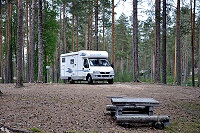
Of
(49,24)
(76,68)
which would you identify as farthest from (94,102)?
(49,24)

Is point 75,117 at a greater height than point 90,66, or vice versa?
point 90,66

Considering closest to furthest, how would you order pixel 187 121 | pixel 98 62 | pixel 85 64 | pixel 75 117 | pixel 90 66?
pixel 75 117
pixel 187 121
pixel 90 66
pixel 85 64
pixel 98 62

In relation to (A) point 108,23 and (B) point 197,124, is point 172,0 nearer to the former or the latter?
(A) point 108,23

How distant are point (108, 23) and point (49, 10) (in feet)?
22.2

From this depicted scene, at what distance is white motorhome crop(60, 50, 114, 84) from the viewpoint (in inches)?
747

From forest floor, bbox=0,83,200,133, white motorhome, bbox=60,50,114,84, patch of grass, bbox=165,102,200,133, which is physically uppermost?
white motorhome, bbox=60,50,114,84

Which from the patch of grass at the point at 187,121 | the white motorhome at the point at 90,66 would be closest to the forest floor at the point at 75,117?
the patch of grass at the point at 187,121

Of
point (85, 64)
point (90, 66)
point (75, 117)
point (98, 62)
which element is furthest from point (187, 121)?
point (85, 64)

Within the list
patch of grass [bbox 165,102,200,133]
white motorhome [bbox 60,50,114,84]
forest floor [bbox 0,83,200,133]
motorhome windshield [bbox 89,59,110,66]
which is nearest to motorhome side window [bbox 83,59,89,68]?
white motorhome [bbox 60,50,114,84]

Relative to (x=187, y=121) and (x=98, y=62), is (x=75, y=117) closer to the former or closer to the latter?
(x=187, y=121)

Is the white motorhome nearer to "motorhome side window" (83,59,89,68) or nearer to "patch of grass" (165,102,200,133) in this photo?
"motorhome side window" (83,59,89,68)

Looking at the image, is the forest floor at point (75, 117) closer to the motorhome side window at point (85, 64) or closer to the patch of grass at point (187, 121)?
the patch of grass at point (187, 121)

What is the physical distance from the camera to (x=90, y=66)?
19.3m

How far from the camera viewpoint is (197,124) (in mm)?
7195
